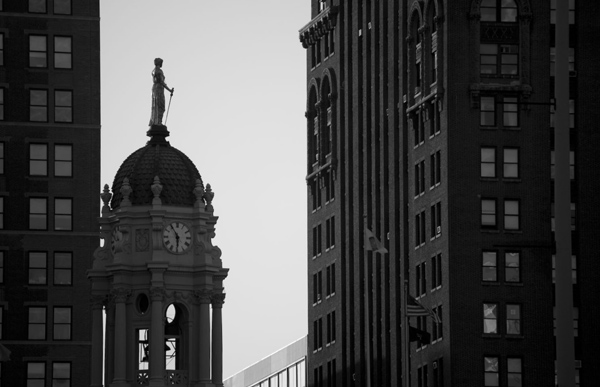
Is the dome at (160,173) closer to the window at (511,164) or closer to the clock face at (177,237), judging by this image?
the clock face at (177,237)

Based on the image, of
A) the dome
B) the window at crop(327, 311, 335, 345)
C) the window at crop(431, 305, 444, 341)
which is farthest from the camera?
the window at crop(327, 311, 335, 345)

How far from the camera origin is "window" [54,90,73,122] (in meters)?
113

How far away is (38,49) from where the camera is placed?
371ft

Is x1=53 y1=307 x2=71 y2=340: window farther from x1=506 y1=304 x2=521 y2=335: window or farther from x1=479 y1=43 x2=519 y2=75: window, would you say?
x1=479 y1=43 x2=519 y2=75: window

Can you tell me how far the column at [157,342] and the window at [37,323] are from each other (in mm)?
18278

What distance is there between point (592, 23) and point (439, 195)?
15828 mm

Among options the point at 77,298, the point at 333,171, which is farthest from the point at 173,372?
the point at 333,171

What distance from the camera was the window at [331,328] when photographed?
156250 mm

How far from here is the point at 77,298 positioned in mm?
109938

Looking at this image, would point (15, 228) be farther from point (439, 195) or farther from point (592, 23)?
point (592, 23)

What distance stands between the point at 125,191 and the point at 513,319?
39.5 meters

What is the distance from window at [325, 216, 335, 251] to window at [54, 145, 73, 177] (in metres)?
47.0

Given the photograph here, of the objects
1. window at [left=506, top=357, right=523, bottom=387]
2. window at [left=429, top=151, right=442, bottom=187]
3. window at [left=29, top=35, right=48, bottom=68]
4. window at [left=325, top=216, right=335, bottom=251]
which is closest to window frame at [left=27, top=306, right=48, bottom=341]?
window at [left=29, top=35, right=48, bottom=68]

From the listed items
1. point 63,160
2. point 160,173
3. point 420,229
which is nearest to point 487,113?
point 420,229
